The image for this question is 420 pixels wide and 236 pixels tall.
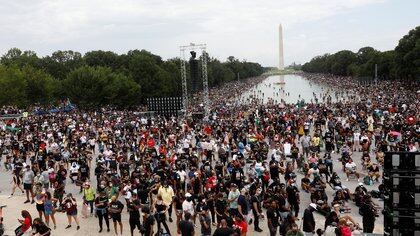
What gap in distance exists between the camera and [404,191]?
6.85 meters

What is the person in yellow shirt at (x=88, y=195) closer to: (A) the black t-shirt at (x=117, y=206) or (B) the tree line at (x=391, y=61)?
(A) the black t-shirt at (x=117, y=206)

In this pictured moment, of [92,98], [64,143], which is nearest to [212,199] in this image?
[64,143]

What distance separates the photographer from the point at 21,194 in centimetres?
1725

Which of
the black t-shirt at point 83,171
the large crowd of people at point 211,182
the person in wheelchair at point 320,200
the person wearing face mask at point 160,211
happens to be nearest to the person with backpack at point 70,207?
the large crowd of people at point 211,182

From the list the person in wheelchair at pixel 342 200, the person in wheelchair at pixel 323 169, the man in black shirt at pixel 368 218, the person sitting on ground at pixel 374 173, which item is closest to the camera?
the man in black shirt at pixel 368 218

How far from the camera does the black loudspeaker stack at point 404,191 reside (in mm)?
6789

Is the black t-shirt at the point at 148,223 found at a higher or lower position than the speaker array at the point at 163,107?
lower

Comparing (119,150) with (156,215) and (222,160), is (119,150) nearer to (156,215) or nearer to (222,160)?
(222,160)

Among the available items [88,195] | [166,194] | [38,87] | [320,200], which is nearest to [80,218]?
[88,195]

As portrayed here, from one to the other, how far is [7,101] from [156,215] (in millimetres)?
46834

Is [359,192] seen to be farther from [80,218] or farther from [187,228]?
[80,218]

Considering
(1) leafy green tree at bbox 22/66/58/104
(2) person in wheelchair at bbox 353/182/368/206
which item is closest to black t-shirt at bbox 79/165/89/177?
(2) person in wheelchair at bbox 353/182/368/206

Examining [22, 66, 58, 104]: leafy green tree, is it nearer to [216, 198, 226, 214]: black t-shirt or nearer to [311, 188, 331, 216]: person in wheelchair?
[216, 198, 226, 214]: black t-shirt

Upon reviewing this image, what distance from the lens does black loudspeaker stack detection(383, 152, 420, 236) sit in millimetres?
6789
